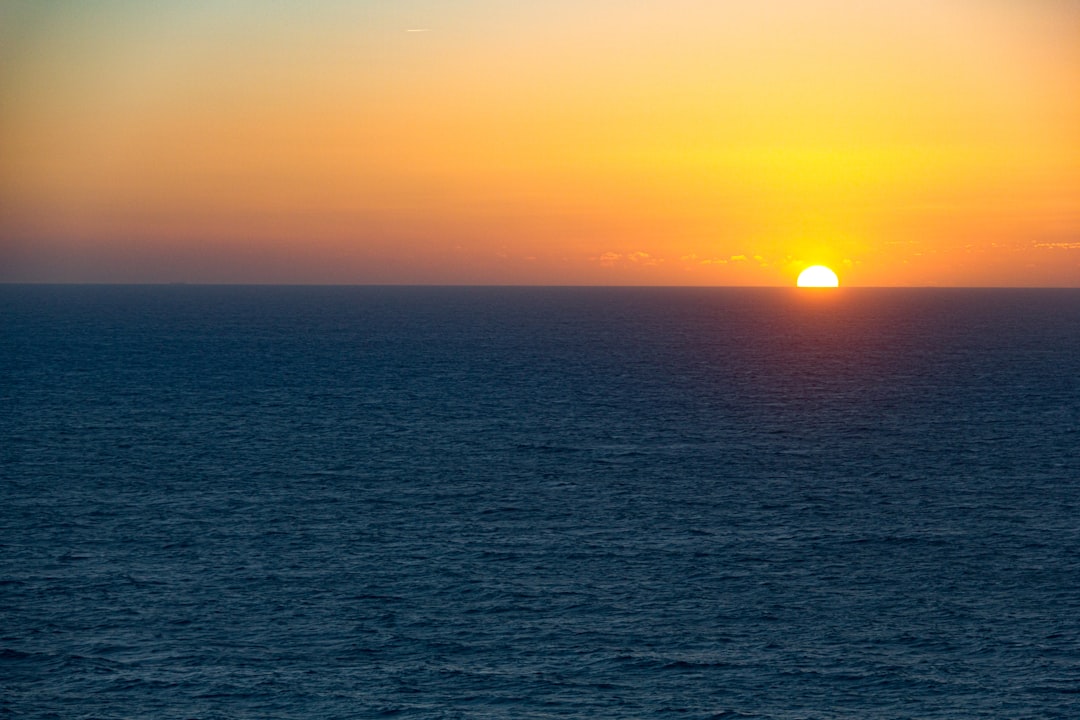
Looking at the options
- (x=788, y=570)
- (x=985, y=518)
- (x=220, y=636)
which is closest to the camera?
(x=220, y=636)

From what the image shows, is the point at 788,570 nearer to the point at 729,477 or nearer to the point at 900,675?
the point at 900,675

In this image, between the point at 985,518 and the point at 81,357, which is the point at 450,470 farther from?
the point at 81,357

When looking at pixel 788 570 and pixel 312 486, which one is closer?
pixel 788 570

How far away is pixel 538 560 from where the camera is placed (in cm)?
6400

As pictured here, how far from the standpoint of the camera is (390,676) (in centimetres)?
4841

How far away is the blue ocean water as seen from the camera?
47312mm

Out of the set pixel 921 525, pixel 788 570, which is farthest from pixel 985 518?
pixel 788 570

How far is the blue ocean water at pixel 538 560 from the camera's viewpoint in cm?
4731

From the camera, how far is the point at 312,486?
8300 cm

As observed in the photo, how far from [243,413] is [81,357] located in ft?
220

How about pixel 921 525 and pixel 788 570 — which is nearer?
pixel 788 570

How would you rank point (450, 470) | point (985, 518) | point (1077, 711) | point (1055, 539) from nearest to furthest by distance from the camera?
point (1077, 711)
point (1055, 539)
point (985, 518)
point (450, 470)

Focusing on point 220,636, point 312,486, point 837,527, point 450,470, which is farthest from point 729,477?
point 220,636

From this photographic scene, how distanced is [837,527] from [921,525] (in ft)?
17.2
